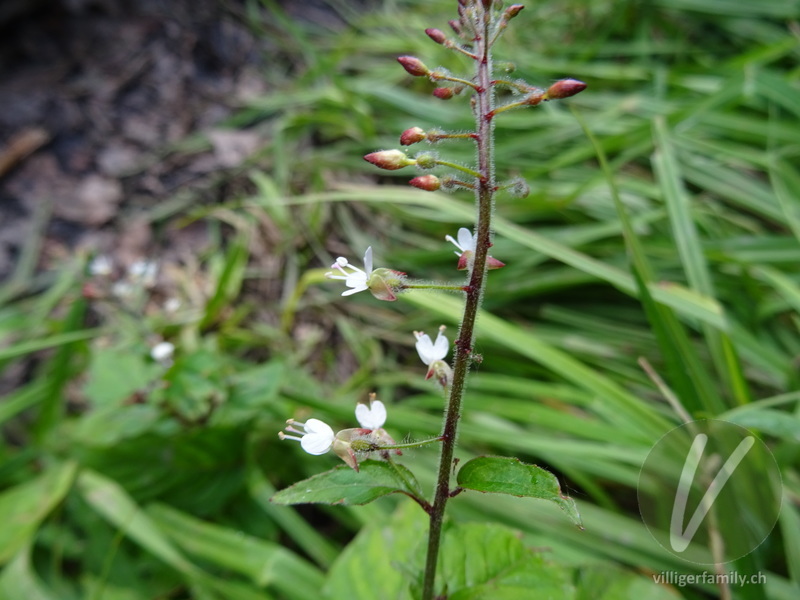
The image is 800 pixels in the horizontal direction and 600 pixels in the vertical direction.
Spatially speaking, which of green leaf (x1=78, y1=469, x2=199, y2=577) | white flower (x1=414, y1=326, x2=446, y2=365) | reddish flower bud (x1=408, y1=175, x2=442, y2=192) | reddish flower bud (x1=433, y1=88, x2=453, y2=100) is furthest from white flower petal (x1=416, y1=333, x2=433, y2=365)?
green leaf (x1=78, y1=469, x2=199, y2=577)

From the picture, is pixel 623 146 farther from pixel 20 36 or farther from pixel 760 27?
pixel 20 36

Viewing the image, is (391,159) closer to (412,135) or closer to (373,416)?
(412,135)

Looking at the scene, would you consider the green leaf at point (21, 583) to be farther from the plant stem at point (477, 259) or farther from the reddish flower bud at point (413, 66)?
the reddish flower bud at point (413, 66)

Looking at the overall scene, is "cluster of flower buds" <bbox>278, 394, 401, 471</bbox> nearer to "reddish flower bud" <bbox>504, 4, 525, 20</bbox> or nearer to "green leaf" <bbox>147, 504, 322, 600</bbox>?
"reddish flower bud" <bbox>504, 4, 525, 20</bbox>

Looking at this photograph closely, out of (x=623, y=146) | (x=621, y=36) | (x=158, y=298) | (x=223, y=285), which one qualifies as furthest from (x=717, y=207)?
(x=158, y=298)

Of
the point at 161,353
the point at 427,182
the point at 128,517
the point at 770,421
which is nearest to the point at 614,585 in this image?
the point at 770,421

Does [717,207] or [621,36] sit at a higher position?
[621,36]

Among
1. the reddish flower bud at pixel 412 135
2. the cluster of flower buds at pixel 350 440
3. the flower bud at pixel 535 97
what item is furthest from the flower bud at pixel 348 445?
the flower bud at pixel 535 97
